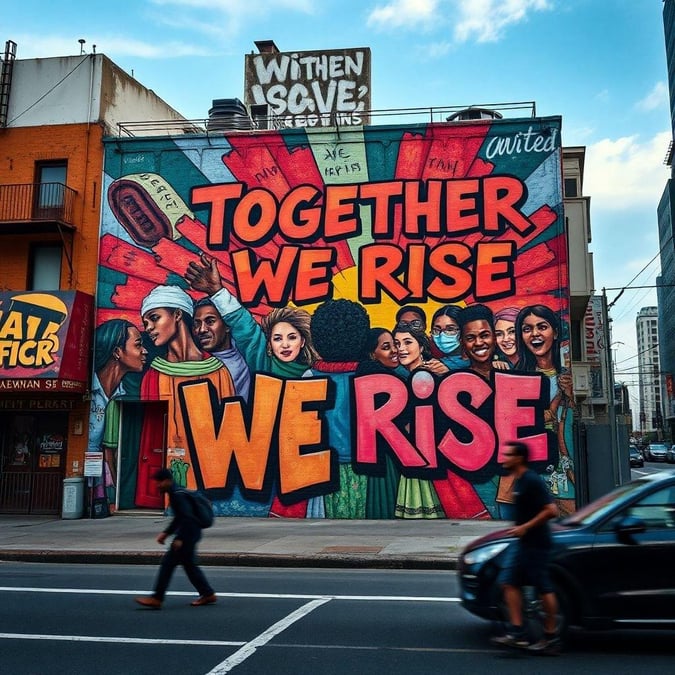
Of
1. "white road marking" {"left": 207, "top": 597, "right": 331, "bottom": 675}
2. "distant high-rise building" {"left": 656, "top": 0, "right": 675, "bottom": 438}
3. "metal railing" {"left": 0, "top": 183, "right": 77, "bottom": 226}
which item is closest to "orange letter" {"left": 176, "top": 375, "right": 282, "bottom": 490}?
"metal railing" {"left": 0, "top": 183, "right": 77, "bottom": 226}

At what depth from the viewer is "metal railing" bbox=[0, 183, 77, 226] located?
63.7 ft

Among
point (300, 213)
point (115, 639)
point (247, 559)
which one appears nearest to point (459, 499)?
point (247, 559)

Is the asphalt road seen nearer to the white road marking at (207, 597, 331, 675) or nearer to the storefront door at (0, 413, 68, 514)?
the white road marking at (207, 597, 331, 675)

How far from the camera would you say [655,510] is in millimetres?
6727

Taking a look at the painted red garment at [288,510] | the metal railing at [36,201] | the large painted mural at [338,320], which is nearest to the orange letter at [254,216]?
the large painted mural at [338,320]

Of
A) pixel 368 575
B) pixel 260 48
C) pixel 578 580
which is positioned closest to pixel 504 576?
pixel 578 580

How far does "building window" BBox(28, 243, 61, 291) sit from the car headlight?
15272 millimetres

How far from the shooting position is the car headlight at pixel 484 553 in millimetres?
6926

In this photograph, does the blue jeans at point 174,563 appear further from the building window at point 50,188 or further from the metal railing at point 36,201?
the building window at point 50,188

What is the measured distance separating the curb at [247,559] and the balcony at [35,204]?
8.80m

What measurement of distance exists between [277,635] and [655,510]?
3537 millimetres

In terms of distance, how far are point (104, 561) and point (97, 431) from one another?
6312mm

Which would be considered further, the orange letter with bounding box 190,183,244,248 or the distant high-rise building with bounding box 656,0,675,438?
the distant high-rise building with bounding box 656,0,675,438

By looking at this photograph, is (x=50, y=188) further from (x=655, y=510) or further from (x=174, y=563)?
(x=655, y=510)
